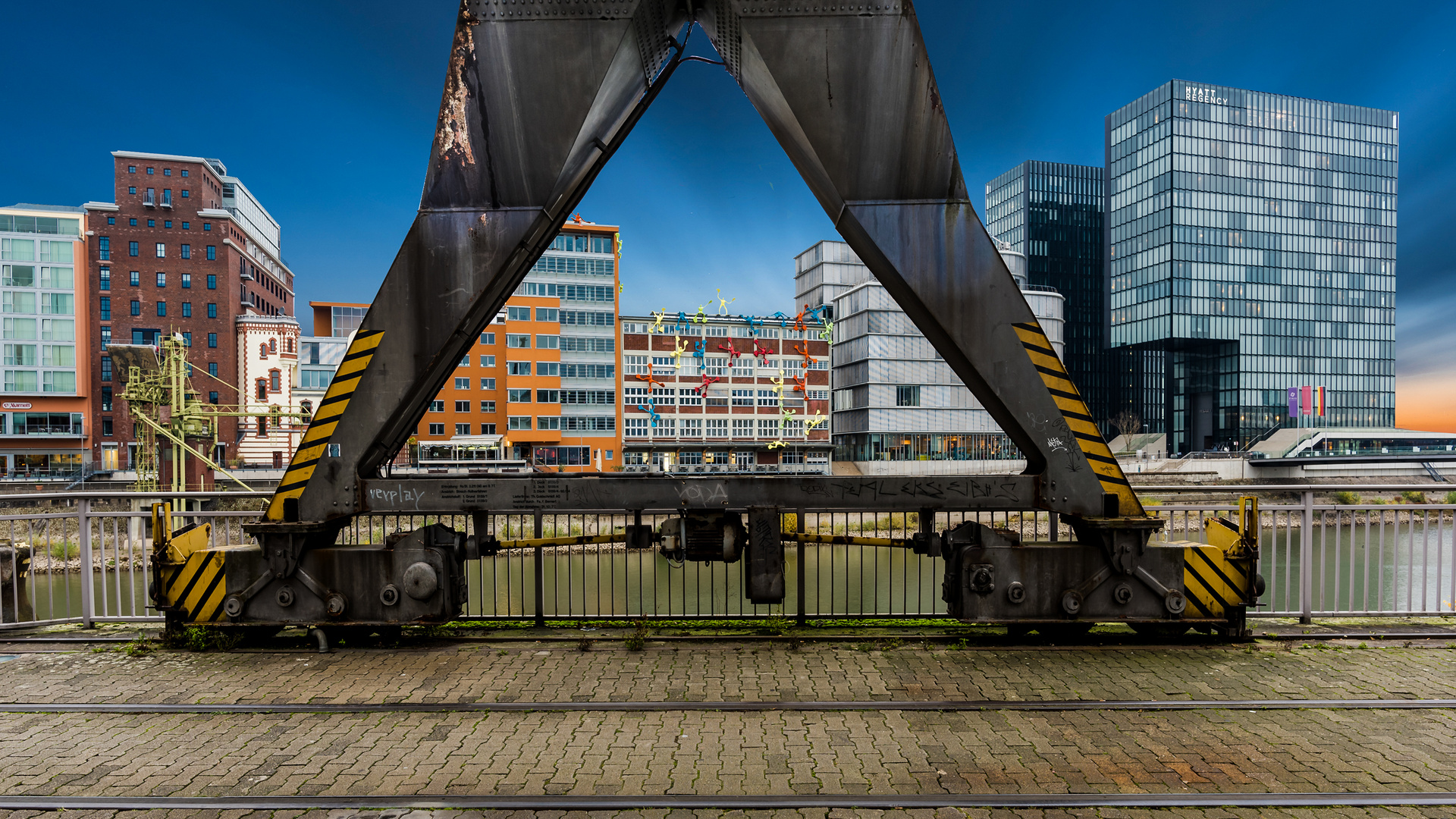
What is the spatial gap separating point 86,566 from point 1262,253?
111m

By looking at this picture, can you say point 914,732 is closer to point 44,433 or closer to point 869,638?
point 869,638

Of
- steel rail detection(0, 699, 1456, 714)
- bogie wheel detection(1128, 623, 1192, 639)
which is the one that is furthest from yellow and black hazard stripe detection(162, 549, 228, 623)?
bogie wheel detection(1128, 623, 1192, 639)

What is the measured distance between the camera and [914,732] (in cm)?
446

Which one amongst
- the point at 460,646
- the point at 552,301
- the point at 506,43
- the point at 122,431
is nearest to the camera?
the point at 506,43

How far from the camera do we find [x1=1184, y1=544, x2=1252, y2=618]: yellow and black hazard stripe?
5.92 metres

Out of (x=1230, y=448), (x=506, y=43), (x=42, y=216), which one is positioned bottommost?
(x=1230, y=448)

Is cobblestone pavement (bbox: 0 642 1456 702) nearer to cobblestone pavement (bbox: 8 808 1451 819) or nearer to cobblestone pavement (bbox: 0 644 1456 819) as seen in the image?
cobblestone pavement (bbox: 0 644 1456 819)

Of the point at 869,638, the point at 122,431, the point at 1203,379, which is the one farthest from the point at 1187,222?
the point at 122,431

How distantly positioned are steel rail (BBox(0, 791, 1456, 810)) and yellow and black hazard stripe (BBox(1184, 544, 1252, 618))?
91.9 inches

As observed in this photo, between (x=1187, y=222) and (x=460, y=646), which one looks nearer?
(x=460, y=646)

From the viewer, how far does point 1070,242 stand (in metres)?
112

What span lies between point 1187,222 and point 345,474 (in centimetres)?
10273

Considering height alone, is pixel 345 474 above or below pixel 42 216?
below

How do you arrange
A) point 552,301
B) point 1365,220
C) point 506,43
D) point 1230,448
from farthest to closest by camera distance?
point 1365,220, point 1230,448, point 552,301, point 506,43
